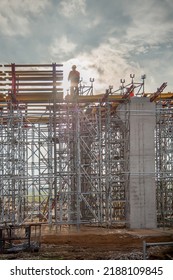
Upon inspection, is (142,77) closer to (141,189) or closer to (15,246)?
(141,189)

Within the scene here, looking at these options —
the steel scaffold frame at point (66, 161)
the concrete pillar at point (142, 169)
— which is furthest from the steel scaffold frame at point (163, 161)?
the steel scaffold frame at point (66, 161)

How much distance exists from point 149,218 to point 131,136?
3.51 meters

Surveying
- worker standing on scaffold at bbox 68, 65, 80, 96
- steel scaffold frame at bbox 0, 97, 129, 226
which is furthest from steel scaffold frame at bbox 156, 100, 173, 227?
worker standing on scaffold at bbox 68, 65, 80, 96

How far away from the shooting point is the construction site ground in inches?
420

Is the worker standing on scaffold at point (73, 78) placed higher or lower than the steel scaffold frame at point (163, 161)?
higher

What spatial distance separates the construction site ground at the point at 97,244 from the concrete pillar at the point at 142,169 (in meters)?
0.68

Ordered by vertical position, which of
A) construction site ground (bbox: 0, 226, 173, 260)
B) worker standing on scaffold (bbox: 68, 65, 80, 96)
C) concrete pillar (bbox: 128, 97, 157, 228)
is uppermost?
worker standing on scaffold (bbox: 68, 65, 80, 96)

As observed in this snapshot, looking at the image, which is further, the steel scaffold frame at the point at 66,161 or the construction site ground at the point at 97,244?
the steel scaffold frame at the point at 66,161

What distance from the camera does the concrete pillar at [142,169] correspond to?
15.8 m

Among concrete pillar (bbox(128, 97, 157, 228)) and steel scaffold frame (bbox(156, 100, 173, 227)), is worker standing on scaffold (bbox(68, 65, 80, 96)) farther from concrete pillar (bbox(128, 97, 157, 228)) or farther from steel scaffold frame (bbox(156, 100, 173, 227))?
steel scaffold frame (bbox(156, 100, 173, 227))

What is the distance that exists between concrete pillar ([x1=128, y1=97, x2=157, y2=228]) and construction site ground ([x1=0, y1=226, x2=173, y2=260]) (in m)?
0.68

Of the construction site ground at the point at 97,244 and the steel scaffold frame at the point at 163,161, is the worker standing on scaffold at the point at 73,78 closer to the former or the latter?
the steel scaffold frame at the point at 163,161

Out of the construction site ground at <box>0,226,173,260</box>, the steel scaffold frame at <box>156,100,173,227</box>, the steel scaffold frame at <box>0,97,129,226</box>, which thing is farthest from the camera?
the steel scaffold frame at <box>156,100,173,227</box>
